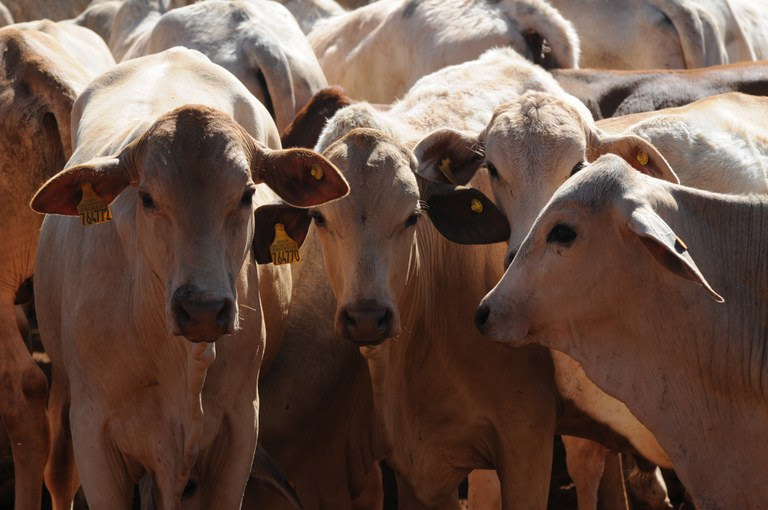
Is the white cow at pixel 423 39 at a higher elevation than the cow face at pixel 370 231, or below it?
below

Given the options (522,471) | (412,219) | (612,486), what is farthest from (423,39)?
(522,471)

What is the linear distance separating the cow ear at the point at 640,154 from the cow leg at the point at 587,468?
1.95 metres

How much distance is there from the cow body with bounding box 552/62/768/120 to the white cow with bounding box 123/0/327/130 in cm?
168

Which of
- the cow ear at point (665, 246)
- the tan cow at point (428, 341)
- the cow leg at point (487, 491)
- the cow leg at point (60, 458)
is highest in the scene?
the cow ear at point (665, 246)

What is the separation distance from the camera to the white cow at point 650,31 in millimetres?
10305

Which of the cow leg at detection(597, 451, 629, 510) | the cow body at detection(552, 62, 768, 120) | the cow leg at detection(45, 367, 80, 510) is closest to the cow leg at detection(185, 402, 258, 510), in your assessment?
the cow leg at detection(45, 367, 80, 510)

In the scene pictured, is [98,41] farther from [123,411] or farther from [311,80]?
[123,411]

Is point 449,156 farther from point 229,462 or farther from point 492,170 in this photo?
point 229,462

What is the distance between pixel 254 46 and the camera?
8.78m

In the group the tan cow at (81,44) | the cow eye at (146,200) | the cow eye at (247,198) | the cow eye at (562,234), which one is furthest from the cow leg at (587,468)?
A: the tan cow at (81,44)

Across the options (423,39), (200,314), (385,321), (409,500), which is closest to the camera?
(200,314)

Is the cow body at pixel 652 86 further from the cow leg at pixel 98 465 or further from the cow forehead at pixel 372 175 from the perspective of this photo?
the cow leg at pixel 98 465

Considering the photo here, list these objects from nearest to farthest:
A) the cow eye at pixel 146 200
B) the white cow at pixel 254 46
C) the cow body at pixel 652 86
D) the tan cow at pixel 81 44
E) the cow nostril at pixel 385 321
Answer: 1. the cow eye at pixel 146 200
2. the cow nostril at pixel 385 321
3. the cow body at pixel 652 86
4. the tan cow at pixel 81 44
5. the white cow at pixel 254 46

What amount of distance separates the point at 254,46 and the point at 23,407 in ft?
10.0
